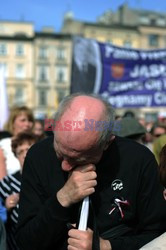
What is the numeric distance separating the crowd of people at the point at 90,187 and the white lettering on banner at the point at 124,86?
5.25 metres

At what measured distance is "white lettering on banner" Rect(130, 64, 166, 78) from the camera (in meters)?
7.34

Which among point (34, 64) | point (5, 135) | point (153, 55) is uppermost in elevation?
point (153, 55)

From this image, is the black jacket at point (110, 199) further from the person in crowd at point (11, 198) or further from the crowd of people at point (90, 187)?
the person in crowd at point (11, 198)

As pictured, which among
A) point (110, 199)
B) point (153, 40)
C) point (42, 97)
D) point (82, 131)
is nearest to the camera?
point (82, 131)

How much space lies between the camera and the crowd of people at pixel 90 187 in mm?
1693

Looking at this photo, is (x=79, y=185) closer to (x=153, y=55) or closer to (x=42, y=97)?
(x=153, y=55)

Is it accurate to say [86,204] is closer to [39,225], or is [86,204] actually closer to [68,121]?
[39,225]

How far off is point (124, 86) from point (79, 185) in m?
5.74

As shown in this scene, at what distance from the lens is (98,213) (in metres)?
1.84

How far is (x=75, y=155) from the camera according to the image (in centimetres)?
169

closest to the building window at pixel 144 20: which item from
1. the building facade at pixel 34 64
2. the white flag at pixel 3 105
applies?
the building facade at pixel 34 64

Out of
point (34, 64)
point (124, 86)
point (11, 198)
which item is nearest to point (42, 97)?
point (34, 64)

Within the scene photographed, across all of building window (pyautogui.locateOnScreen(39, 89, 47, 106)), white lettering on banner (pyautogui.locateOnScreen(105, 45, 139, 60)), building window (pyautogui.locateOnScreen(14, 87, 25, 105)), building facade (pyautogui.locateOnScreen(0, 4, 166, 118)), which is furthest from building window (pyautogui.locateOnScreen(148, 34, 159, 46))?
white lettering on banner (pyautogui.locateOnScreen(105, 45, 139, 60))

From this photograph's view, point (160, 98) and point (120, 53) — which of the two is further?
point (160, 98)
